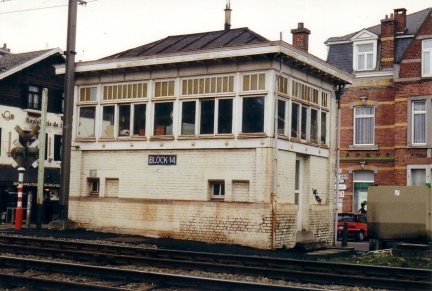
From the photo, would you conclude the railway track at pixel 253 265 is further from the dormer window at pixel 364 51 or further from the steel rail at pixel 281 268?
the dormer window at pixel 364 51

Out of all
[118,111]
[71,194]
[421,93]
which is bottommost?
[71,194]

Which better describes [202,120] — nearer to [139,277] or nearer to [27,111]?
[139,277]

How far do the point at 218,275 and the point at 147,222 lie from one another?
29.3ft

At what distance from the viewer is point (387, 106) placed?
35531 millimetres

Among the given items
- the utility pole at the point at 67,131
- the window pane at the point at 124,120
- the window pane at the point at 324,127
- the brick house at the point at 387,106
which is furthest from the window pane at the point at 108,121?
the brick house at the point at 387,106

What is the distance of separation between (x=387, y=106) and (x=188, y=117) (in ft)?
58.6

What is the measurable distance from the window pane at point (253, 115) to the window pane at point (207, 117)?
4.02 ft

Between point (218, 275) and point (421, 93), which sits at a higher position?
point (421, 93)

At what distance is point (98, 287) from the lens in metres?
10.7

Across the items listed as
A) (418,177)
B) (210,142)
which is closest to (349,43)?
(418,177)

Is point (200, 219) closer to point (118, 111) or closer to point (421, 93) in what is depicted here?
point (118, 111)

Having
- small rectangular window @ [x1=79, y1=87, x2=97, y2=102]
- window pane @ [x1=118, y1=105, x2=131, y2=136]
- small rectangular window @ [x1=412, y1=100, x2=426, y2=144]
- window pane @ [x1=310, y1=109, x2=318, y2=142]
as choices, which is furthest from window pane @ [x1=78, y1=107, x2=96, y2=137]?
small rectangular window @ [x1=412, y1=100, x2=426, y2=144]

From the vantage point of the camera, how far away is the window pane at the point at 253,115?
1984 cm

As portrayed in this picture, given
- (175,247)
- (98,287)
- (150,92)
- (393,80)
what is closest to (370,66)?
(393,80)
